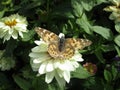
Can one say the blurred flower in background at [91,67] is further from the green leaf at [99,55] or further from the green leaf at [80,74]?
the green leaf at [80,74]

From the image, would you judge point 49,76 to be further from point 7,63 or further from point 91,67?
point 7,63

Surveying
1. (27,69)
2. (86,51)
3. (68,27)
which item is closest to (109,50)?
(86,51)

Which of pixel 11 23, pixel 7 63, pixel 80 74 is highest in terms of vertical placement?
pixel 11 23

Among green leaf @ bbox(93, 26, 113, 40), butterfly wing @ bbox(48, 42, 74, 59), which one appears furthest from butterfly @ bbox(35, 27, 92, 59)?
green leaf @ bbox(93, 26, 113, 40)

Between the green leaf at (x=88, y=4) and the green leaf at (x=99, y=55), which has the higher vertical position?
the green leaf at (x=88, y=4)

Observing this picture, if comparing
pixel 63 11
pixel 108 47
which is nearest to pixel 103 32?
pixel 108 47

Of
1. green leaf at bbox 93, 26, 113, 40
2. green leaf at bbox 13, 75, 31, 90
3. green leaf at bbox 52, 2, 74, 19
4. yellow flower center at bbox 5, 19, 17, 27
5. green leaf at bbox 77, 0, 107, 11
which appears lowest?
green leaf at bbox 13, 75, 31, 90

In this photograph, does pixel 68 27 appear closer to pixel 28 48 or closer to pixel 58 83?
pixel 28 48

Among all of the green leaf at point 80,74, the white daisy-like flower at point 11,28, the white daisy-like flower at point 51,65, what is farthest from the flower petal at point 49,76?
the white daisy-like flower at point 11,28

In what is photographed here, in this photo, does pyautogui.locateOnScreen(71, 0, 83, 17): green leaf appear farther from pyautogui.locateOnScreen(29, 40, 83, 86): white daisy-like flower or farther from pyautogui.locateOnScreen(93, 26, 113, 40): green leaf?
pyautogui.locateOnScreen(29, 40, 83, 86): white daisy-like flower
